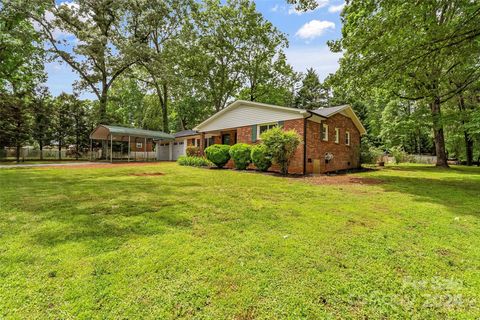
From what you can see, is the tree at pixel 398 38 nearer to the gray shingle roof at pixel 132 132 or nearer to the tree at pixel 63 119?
the gray shingle roof at pixel 132 132

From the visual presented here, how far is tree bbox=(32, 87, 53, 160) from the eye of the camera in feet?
77.8

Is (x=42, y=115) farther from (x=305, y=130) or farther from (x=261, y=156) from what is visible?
(x=305, y=130)

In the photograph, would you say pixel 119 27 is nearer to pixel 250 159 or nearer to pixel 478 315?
pixel 250 159

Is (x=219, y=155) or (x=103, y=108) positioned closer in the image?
(x=219, y=155)

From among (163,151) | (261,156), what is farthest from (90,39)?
(261,156)

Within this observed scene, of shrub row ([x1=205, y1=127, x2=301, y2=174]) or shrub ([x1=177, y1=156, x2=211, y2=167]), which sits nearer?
shrub row ([x1=205, y1=127, x2=301, y2=174])

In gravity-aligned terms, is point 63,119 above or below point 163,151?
above

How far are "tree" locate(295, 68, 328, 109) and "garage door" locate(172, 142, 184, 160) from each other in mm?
22296

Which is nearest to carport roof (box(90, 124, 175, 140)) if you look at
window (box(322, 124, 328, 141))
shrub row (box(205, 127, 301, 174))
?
shrub row (box(205, 127, 301, 174))

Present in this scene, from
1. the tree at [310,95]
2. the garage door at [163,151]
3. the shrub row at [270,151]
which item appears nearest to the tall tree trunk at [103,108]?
the garage door at [163,151]

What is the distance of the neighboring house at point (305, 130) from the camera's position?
1271 centimetres

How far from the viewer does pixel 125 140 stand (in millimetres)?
29141

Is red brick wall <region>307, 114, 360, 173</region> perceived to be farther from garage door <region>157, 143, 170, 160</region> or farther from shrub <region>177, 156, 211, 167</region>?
garage door <region>157, 143, 170, 160</region>

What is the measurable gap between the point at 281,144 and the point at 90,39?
23196 mm
